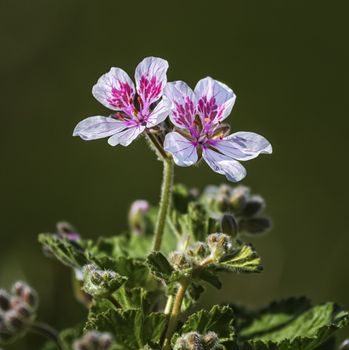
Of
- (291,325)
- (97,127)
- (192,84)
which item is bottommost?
(291,325)

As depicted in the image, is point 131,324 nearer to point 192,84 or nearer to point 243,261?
point 243,261

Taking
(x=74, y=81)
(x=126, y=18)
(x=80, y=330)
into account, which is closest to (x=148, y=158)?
(x=74, y=81)

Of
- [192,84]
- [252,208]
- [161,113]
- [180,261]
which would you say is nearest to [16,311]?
[180,261]

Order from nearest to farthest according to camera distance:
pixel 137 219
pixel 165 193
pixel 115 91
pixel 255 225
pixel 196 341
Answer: pixel 196 341 → pixel 165 193 → pixel 115 91 → pixel 255 225 → pixel 137 219

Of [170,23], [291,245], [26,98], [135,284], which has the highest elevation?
[170,23]

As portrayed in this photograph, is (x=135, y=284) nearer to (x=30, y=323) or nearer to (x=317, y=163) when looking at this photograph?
(x=30, y=323)

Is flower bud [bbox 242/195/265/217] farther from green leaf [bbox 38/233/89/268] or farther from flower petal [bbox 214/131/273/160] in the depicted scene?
green leaf [bbox 38/233/89/268]
